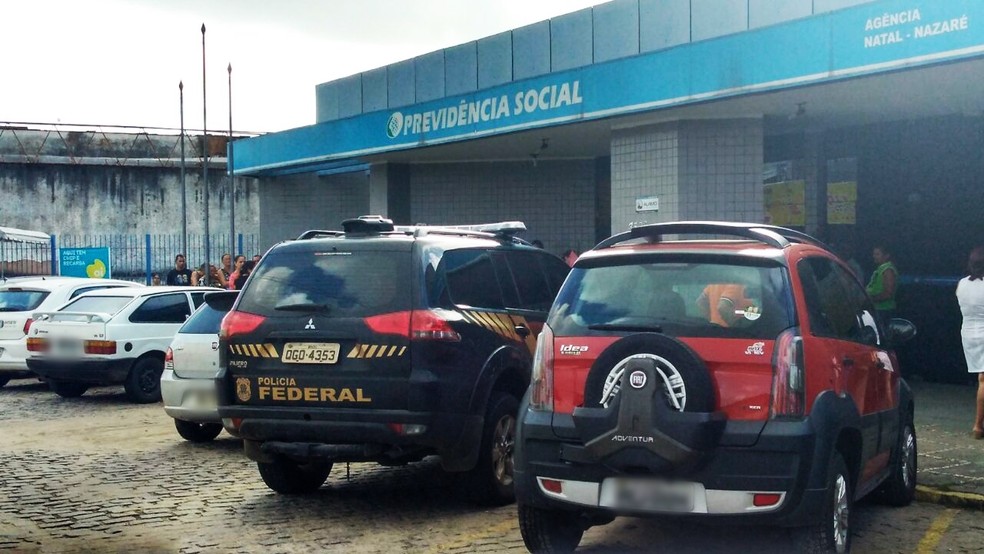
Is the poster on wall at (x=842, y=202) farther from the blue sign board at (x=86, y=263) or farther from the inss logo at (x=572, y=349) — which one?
the blue sign board at (x=86, y=263)

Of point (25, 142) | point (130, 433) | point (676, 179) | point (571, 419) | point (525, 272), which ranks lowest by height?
point (130, 433)

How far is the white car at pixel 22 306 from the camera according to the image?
52.7 feet

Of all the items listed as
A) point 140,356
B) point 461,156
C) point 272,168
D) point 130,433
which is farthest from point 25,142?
point 130,433

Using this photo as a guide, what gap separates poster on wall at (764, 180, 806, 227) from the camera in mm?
16328

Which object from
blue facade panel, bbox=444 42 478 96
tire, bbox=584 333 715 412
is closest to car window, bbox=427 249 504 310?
tire, bbox=584 333 715 412

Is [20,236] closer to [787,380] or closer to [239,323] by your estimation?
[239,323]

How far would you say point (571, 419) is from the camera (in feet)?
19.3

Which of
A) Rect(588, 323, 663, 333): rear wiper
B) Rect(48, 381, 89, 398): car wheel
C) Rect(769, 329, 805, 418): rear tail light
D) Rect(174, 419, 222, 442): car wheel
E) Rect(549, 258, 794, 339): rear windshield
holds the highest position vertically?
Rect(549, 258, 794, 339): rear windshield

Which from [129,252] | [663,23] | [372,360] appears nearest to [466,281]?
[372,360]

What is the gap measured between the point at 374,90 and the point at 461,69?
2.93 meters

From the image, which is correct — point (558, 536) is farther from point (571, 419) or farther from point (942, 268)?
point (942, 268)

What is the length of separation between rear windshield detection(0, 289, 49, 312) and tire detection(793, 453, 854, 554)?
1346cm

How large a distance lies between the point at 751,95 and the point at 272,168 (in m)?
12.6

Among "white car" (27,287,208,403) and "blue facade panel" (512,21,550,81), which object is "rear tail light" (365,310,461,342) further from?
"blue facade panel" (512,21,550,81)
